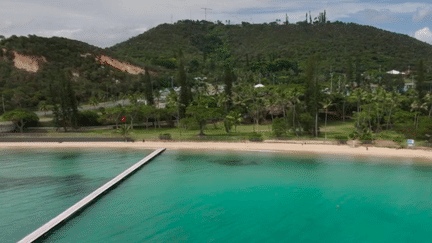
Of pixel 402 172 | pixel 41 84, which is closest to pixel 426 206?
pixel 402 172

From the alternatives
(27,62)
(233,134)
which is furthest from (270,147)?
(27,62)

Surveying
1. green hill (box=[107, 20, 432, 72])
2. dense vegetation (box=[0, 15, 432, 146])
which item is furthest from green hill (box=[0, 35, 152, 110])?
green hill (box=[107, 20, 432, 72])

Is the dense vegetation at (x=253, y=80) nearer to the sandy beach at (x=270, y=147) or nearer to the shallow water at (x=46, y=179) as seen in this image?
the sandy beach at (x=270, y=147)

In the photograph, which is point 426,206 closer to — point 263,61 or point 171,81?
point 171,81

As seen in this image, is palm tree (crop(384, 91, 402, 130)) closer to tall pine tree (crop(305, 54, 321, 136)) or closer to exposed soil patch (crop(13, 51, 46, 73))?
tall pine tree (crop(305, 54, 321, 136))

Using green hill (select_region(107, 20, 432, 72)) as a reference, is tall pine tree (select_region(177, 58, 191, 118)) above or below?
below

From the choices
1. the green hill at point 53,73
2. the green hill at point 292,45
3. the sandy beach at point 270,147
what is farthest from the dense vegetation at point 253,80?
the sandy beach at point 270,147
